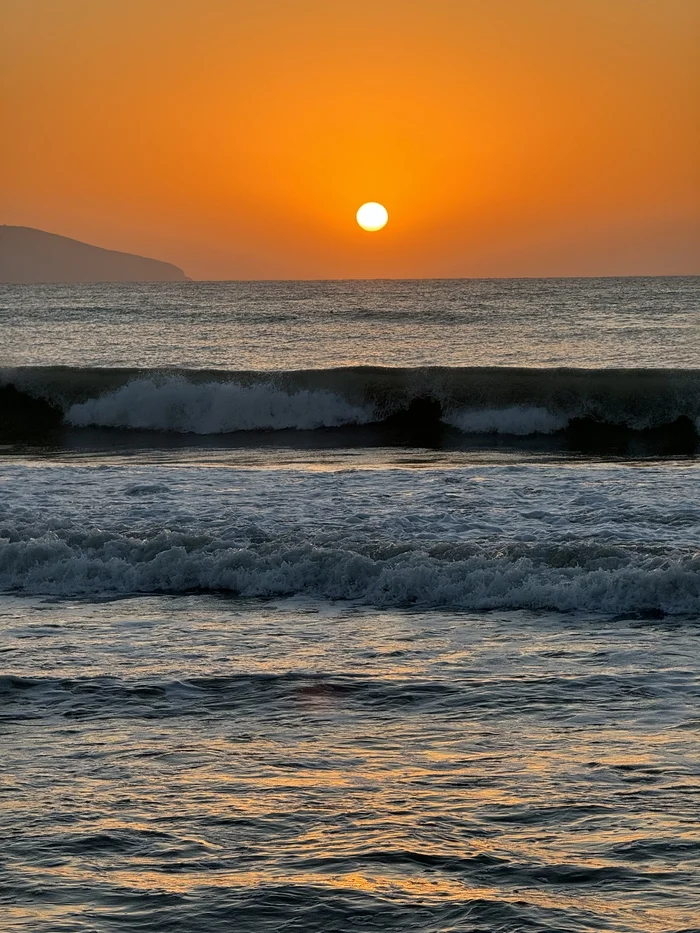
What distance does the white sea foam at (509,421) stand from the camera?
24.0 m

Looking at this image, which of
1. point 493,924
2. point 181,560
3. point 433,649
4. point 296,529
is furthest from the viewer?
point 296,529

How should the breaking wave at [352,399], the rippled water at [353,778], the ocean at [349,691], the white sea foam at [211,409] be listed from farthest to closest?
the white sea foam at [211,409] → the breaking wave at [352,399] → the ocean at [349,691] → the rippled water at [353,778]

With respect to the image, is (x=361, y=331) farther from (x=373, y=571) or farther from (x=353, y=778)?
(x=353, y=778)

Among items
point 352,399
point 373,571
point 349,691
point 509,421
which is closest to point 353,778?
point 349,691

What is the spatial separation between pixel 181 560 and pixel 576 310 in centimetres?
5141

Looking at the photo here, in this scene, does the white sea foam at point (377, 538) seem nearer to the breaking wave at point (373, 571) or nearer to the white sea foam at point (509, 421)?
the breaking wave at point (373, 571)

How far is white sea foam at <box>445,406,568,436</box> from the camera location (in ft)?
78.8

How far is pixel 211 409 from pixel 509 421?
6.79 metres

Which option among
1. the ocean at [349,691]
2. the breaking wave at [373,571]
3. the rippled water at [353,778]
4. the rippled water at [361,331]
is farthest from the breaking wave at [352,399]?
the rippled water at [353,778]

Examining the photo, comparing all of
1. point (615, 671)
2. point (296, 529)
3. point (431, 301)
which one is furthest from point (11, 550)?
point (431, 301)

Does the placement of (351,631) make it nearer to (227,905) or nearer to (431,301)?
(227,905)

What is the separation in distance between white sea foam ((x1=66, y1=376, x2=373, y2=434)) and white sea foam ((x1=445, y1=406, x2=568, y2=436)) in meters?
2.29

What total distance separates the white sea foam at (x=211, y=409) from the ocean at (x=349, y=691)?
5223 millimetres

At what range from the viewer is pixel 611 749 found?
18.7ft
